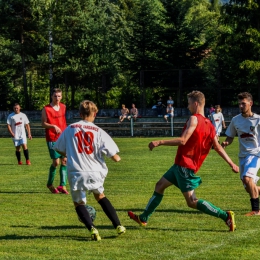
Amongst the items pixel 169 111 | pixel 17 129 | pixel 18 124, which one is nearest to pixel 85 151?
pixel 17 129

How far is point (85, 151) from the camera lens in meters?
8.20

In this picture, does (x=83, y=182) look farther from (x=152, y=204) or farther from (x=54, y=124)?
(x=54, y=124)

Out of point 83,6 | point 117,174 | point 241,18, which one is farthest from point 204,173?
point 83,6

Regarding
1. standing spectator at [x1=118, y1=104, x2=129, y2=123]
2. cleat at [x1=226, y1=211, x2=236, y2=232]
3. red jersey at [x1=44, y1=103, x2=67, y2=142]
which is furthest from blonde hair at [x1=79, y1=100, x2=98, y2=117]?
standing spectator at [x1=118, y1=104, x2=129, y2=123]

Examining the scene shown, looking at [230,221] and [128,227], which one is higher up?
[230,221]

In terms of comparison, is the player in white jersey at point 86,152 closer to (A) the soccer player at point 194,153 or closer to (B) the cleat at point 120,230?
(B) the cleat at point 120,230

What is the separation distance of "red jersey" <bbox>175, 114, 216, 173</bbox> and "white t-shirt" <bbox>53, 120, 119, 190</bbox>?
95cm

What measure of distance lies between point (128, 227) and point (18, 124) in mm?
13939

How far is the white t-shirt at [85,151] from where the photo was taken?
8.20m

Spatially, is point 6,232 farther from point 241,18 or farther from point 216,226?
point 241,18

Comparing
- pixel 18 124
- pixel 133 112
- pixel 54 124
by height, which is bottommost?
pixel 133 112

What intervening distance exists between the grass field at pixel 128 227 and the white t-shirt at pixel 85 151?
76 centimetres

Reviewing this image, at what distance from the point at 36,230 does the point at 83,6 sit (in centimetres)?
5397

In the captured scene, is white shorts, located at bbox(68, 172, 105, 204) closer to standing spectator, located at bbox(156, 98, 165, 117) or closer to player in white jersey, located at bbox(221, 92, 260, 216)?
player in white jersey, located at bbox(221, 92, 260, 216)
